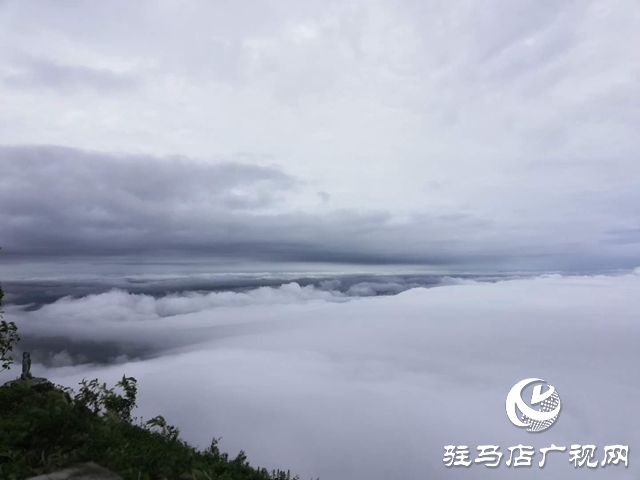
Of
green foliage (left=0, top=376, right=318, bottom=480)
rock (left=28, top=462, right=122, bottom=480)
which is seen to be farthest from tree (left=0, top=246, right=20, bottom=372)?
rock (left=28, top=462, right=122, bottom=480)

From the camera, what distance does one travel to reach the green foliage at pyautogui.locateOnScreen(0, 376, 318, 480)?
10.5m

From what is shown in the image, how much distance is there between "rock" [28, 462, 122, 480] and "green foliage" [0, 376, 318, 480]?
8.9 inches

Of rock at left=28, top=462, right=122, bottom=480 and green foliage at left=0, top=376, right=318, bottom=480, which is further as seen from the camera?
green foliage at left=0, top=376, right=318, bottom=480

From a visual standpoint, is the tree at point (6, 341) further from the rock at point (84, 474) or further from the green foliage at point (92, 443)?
the rock at point (84, 474)

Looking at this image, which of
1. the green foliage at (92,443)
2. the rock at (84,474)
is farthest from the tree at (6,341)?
the rock at (84,474)

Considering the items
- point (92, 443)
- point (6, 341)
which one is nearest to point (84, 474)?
point (92, 443)

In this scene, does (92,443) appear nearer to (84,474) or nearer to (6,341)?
(84,474)

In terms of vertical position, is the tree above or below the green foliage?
above

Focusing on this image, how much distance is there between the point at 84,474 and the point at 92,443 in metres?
1.53

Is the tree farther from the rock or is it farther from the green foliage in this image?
the rock

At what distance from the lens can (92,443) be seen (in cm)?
1166

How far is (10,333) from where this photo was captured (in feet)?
59.3

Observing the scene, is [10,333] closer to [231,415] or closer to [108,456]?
[108,456]

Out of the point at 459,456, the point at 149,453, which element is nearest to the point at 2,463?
the point at 149,453
